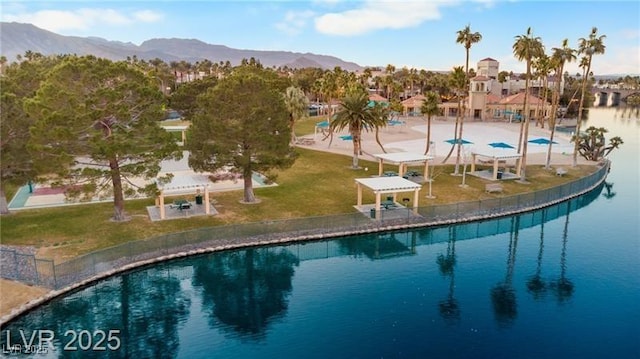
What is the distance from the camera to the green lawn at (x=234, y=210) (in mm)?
30594

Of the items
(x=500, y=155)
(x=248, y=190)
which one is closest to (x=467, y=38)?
(x=500, y=155)

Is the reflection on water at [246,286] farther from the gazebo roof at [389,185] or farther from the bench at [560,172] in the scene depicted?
the bench at [560,172]

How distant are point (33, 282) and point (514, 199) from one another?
115ft

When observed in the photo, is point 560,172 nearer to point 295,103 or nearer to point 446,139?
point 446,139

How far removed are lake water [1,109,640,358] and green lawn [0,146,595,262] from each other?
4.61 metres

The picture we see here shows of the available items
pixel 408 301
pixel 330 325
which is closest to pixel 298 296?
pixel 330 325

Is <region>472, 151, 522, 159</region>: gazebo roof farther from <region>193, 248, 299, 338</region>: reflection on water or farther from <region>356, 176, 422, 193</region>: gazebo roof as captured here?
<region>193, 248, 299, 338</region>: reflection on water

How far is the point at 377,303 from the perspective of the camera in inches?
985

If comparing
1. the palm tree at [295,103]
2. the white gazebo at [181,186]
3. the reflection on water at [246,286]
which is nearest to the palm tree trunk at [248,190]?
the white gazebo at [181,186]

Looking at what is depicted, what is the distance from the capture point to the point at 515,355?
67.1 ft

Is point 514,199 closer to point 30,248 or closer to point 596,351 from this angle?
point 596,351

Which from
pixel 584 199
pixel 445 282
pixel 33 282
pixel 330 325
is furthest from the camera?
pixel 584 199

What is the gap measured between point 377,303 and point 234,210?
53.4 ft

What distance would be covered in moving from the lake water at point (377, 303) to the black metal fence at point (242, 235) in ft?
2.42
